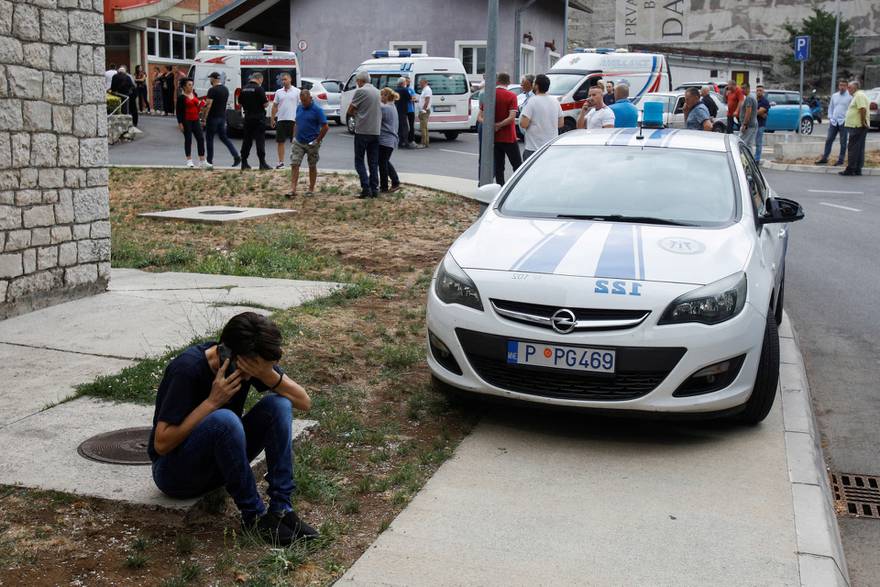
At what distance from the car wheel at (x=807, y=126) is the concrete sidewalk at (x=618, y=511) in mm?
37864

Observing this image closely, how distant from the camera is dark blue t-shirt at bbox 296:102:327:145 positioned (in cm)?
1535

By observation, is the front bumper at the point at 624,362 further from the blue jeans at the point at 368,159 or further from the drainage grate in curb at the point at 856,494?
the blue jeans at the point at 368,159

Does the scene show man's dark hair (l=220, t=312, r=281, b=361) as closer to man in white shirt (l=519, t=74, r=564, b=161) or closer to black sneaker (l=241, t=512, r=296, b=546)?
black sneaker (l=241, t=512, r=296, b=546)

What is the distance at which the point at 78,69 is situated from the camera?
27.9ft

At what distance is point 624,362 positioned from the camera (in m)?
5.15

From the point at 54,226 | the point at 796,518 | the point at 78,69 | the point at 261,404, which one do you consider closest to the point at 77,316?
the point at 54,226

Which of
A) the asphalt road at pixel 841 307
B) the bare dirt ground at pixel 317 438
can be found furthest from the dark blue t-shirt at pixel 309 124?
the asphalt road at pixel 841 307

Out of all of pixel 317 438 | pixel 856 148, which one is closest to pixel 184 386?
pixel 317 438

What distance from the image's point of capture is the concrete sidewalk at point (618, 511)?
389 centimetres

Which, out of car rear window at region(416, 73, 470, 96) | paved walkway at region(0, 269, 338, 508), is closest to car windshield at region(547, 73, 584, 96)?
car rear window at region(416, 73, 470, 96)

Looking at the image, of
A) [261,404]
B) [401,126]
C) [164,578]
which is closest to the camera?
[164,578]

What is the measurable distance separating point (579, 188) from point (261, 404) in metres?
3.18

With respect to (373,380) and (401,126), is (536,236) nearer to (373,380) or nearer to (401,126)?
(373,380)

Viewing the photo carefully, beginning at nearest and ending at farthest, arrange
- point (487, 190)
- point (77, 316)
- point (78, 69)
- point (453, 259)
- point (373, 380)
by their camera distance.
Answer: point (453, 259)
point (373, 380)
point (487, 190)
point (77, 316)
point (78, 69)
